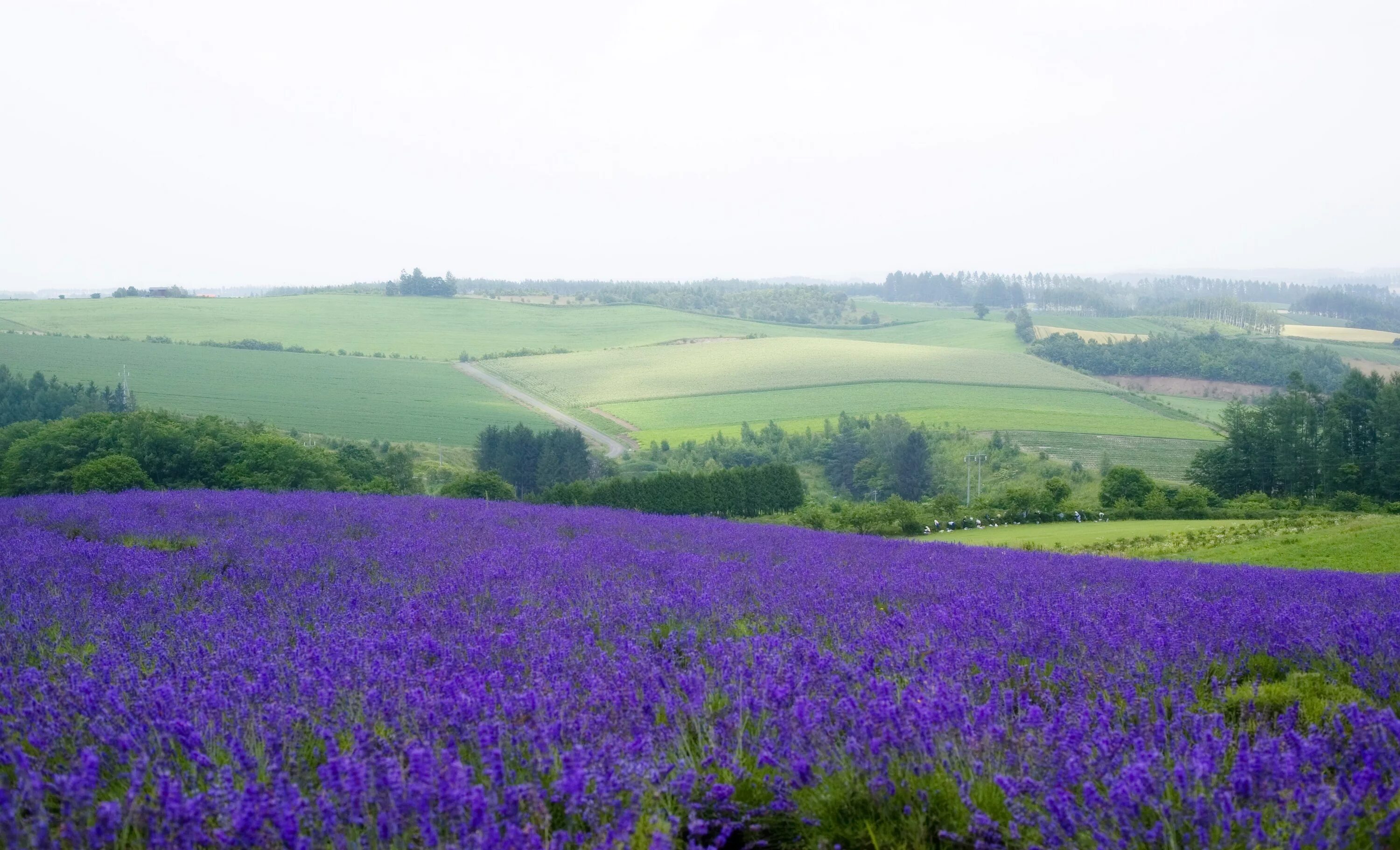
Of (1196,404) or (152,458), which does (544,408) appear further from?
(152,458)

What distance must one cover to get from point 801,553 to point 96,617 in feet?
17.5

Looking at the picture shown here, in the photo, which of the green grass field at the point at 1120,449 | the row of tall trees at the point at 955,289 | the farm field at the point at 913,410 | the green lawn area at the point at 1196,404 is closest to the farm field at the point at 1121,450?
the green grass field at the point at 1120,449

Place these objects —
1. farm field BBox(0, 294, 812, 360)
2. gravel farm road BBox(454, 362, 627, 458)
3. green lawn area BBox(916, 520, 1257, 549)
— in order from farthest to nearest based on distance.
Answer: farm field BBox(0, 294, 812, 360)
gravel farm road BBox(454, 362, 627, 458)
green lawn area BBox(916, 520, 1257, 549)

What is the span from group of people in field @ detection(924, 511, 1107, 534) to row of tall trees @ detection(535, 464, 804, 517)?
18.4ft

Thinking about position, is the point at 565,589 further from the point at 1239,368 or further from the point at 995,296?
the point at 995,296

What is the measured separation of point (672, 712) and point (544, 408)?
6374 centimetres

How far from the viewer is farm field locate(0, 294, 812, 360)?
264 ft

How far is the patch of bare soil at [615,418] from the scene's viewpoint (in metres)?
61.1

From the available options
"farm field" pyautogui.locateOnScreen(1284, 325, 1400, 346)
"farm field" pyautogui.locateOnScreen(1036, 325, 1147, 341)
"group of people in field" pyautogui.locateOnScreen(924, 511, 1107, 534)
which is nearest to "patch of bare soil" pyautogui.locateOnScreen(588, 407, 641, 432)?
"group of people in field" pyautogui.locateOnScreen(924, 511, 1107, 534)

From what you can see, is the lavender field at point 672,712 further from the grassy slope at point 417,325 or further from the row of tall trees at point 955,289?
the row of tall trees at point 955,289

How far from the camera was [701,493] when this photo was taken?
32875mm

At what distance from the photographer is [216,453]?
70.7 feet

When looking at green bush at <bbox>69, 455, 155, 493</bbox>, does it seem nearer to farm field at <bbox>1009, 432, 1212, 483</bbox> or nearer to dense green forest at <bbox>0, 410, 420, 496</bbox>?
dense green forest at <bbox>0, 410, 420, 496</bbox>

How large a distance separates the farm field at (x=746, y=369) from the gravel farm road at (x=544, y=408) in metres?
1.21
